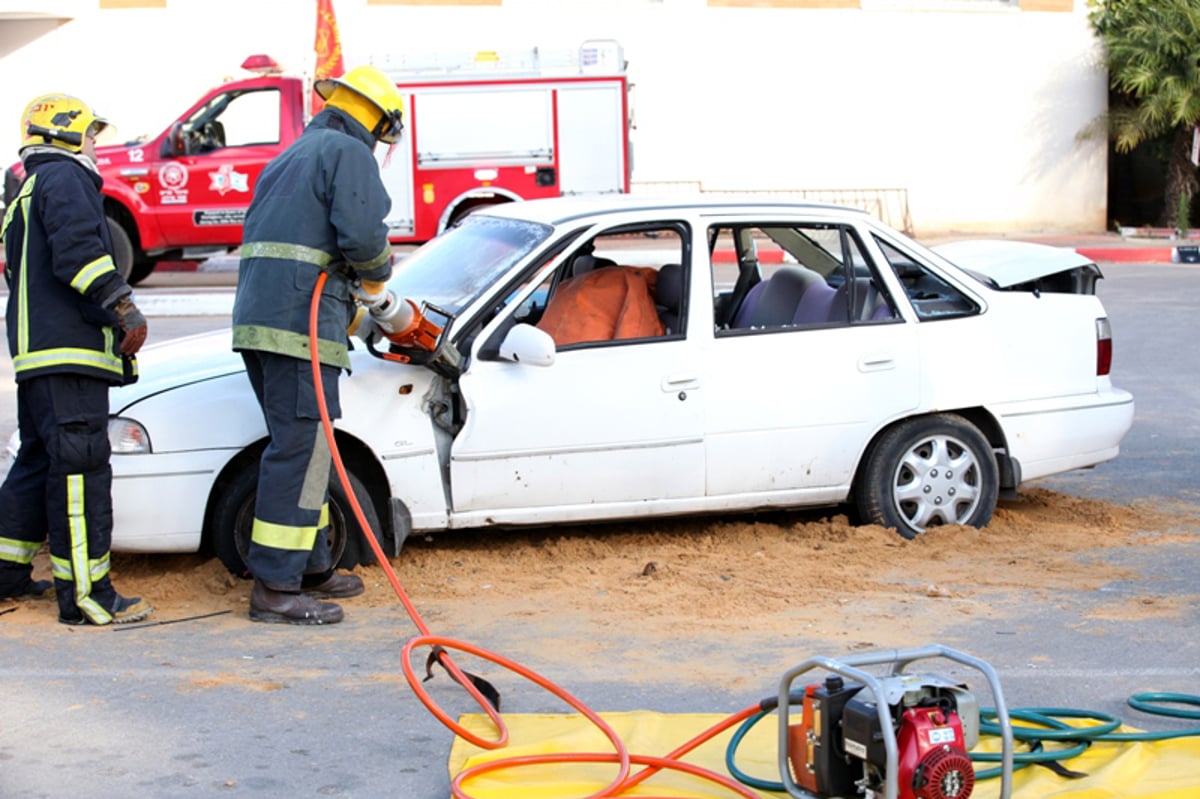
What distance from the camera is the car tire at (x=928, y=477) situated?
6.52 m

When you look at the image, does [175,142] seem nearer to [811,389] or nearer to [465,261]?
[465,261]

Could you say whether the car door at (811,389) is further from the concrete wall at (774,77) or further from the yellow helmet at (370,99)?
the concrete wall at (774,77)

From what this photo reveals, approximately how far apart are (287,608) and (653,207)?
2.33 meters

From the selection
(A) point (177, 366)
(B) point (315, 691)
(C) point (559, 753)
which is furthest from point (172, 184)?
(C) point (559, 753)

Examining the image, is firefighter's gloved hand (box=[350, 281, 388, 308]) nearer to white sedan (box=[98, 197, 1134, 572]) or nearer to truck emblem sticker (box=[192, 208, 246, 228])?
white sedan (box=[98, 197, 1134, 572])

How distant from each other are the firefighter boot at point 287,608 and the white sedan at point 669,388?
40 centimetres

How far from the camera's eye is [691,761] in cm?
420

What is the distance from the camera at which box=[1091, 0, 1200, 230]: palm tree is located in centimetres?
2236

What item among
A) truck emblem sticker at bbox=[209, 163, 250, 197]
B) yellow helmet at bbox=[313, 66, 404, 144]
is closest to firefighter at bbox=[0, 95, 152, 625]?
yellow helmet at bbox=[313, 66, 404, 144]

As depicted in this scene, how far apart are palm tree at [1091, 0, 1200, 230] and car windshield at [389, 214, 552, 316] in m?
18.2

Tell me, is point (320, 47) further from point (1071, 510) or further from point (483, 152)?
point (1071, 510)

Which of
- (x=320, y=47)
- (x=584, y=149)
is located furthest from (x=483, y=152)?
(x=320, y=47)

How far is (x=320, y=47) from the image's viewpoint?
19406mm

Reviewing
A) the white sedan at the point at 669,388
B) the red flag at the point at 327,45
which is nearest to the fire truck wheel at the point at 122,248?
the red flag at the point at 327,45
